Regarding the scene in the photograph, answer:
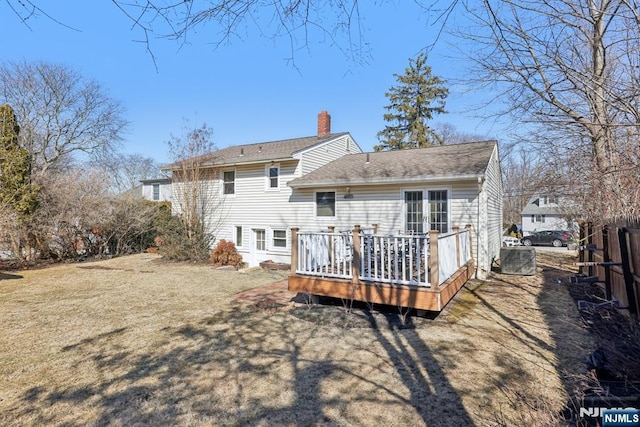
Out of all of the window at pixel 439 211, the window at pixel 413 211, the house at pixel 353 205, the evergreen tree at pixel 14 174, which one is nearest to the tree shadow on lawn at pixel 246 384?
the house at pixel 353 205

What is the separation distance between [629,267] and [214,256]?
11.4 m

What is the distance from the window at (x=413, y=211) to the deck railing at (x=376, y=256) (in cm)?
264

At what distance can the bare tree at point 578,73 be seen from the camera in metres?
3.33

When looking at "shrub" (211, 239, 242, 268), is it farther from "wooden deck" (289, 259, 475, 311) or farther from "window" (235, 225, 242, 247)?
"wooden deck" (289, 259, 475, 311)

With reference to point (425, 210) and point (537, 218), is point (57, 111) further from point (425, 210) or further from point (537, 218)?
point (537, 218)

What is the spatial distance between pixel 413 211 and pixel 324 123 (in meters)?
7.75

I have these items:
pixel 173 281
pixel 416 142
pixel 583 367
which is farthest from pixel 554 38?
pixel 416 142

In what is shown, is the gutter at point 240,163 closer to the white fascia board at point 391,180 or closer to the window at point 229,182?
the window at point 229,182

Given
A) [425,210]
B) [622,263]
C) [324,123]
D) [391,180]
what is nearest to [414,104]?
[324,123]

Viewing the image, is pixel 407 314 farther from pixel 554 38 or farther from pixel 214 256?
pixel 214 256

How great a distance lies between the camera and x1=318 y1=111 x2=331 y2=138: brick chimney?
51.7ft

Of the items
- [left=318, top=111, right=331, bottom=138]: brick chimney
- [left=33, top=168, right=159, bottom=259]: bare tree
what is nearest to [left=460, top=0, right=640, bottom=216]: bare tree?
[left=318, top=111, right=331, bottom=138]: brick chimney

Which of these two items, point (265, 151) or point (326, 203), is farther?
point (265, 151)

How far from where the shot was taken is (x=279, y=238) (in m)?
12.6
